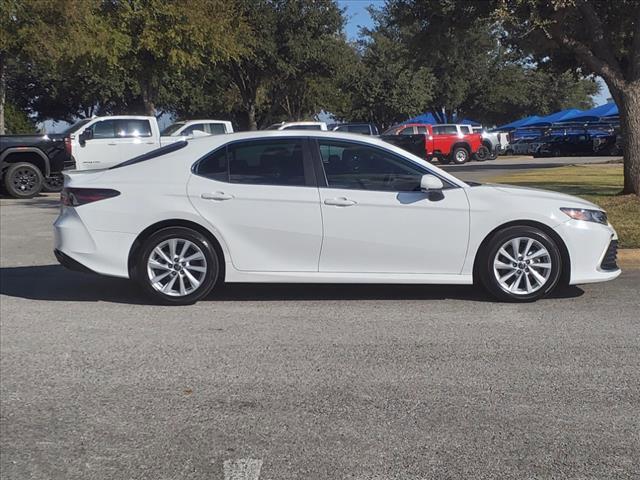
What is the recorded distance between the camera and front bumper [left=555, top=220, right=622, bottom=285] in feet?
21.4

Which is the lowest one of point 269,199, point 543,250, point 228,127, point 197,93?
point 543,250

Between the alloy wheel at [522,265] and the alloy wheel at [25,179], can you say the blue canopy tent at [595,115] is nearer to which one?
the alloy wheel at [25,179]

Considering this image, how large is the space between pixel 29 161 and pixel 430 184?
13.7 m

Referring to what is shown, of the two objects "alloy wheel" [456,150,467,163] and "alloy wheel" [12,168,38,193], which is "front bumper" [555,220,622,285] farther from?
"alloy wheel" [456,150,467,163]

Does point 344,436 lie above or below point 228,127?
below

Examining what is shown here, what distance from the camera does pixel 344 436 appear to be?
388 centimetres

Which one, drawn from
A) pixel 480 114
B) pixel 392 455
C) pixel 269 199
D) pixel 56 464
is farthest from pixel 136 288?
pixel 480 114

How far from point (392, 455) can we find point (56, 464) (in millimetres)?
1719

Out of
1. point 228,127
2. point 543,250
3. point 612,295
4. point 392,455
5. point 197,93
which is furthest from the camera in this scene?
point 197,93

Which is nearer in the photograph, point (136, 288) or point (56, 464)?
point (56, 464)

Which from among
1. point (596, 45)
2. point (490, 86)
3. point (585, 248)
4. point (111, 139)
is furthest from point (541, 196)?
point (490, 86)

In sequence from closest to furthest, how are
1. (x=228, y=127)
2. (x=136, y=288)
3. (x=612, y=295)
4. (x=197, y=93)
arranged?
(x=612, y=295) → (x=136, y=288) → (x=228, y=127) → (x=197, y=93)

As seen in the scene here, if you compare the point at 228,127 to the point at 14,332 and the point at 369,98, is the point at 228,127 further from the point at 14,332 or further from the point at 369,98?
the point at 369,98

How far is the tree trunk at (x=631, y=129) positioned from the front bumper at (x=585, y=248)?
6.25m
